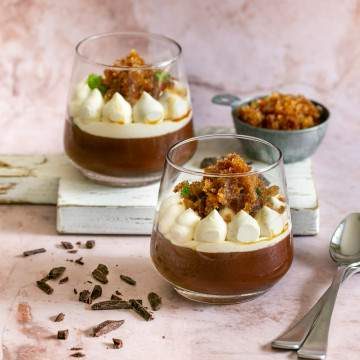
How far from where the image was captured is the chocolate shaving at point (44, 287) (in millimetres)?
1566

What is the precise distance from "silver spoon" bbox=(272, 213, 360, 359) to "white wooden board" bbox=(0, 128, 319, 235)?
0.28 feet

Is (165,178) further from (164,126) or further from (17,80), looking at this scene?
(17,80)

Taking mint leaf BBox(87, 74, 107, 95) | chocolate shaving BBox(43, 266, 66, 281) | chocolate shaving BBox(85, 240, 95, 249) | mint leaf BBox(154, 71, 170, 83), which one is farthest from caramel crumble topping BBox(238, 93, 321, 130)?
chocolate shaving BBox(43, 266, 66, 281)

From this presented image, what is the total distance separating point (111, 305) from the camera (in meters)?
1.52

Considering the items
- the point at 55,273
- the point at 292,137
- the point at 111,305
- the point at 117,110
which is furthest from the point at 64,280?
the point at 292,137

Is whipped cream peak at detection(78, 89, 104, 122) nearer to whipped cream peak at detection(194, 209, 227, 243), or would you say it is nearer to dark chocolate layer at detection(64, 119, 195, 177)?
dark chocolate layer at detection(64, 119, 195, 177)

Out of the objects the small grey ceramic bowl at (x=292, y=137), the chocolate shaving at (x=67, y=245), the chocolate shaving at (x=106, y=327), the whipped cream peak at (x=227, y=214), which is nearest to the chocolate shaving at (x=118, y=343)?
the chocolate shaving at (x=106, y=327)

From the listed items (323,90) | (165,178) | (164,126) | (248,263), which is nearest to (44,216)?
(164,126)

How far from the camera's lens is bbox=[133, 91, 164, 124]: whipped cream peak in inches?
68.2

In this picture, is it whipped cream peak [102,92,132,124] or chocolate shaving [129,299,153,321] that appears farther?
whipped cream peak [102,92,132,124]

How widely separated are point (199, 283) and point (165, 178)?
174 mm

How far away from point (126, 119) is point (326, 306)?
52 cm

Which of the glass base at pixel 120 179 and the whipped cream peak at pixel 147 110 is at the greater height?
the whipped cream peak at pixel 147 110

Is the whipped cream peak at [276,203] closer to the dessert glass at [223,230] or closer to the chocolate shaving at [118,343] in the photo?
the dessert glass at [223,230]
